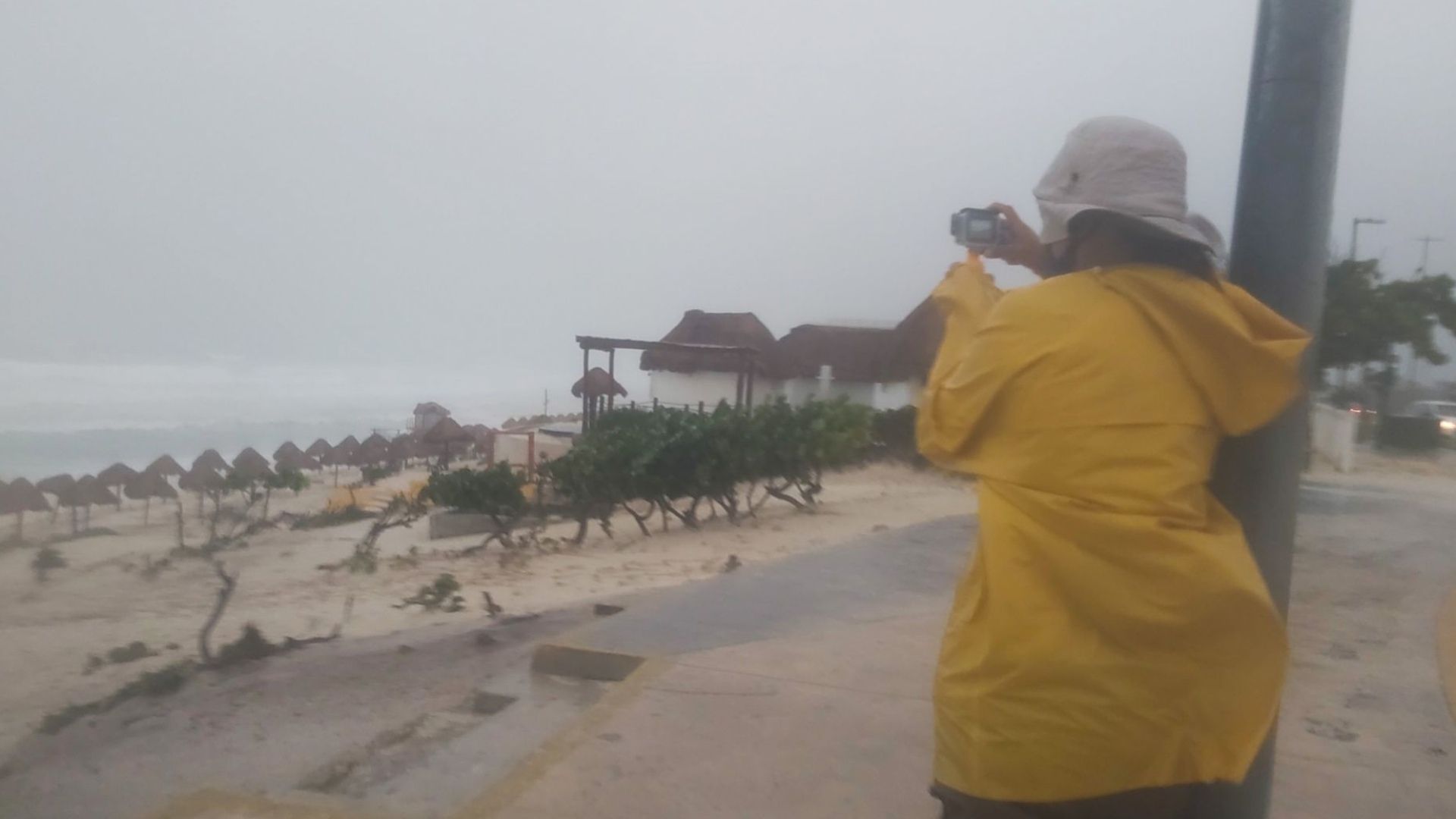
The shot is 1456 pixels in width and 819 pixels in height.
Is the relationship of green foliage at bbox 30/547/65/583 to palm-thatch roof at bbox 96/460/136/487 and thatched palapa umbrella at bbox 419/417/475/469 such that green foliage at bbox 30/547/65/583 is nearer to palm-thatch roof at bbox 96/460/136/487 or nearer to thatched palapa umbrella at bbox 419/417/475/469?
palm-thatch roof at bbox 96/460/136/487

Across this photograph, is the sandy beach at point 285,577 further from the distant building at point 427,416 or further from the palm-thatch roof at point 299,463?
the distant building at point 427,416

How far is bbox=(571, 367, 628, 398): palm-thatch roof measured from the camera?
59.1 ft

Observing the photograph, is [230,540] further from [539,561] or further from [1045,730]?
[1045,730]

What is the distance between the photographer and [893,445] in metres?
16.5

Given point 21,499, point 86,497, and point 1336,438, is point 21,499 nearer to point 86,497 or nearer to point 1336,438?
point 86,497

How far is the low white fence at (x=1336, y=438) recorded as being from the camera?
20.3 metres

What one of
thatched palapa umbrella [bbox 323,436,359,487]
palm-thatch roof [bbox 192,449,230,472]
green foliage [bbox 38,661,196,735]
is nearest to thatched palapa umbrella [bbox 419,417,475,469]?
thatched palapa umbrella [bbox 323,436,359,487]

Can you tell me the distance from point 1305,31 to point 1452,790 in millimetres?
2748

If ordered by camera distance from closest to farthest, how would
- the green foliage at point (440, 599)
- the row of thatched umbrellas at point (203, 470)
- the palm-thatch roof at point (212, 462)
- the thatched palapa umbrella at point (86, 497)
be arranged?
the green foliage at point (440, 599) < the row of thatched umbrellas at point (203, 470) < the thatched palapa umbrella at point (86, 497) < the palm-thatch roof at point (212, 462)

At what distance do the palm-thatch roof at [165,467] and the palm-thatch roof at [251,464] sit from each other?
0.60 meters

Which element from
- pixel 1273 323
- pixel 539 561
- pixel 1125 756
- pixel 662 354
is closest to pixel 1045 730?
pixel 1125 756

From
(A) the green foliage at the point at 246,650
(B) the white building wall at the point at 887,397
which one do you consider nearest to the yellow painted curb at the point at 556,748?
(A) the green foliage at the point at 246,650

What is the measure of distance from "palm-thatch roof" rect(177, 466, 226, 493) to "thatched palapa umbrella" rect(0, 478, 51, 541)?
8.11 feet

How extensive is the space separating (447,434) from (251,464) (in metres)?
4.05
